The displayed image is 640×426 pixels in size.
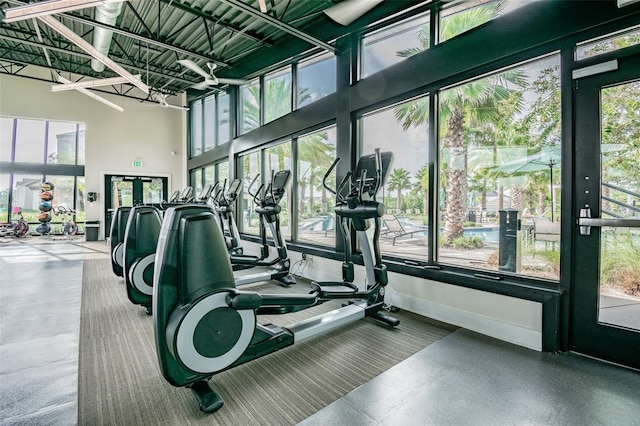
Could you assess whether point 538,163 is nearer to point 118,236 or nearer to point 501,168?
point 501,168

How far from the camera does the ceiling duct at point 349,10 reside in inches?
162

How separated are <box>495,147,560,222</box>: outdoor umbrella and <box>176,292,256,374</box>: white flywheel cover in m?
2.87

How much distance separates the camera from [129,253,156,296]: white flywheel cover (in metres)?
3.39

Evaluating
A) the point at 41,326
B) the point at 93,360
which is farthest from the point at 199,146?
the point at 93,360

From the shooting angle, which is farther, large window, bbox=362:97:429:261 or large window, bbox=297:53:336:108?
large window, bbox=297:53:336:108

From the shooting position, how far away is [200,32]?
671cm

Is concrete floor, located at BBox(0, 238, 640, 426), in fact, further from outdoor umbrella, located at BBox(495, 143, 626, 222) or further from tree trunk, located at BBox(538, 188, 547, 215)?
outdoor umbrella, located at BBox(495, 143, 626, 222)

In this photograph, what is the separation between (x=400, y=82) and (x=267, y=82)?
4.05 m

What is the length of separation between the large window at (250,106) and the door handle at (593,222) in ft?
20.7

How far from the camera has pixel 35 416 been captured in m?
1.82

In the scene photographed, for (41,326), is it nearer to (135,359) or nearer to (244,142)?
(135,359)

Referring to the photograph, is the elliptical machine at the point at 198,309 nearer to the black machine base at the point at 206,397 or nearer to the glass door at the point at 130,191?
the black machine base at the point at 206,397

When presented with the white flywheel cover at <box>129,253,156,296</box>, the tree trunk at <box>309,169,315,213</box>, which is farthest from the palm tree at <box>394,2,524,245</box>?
the white flywheel cover at <box>129,253,156,296</box>

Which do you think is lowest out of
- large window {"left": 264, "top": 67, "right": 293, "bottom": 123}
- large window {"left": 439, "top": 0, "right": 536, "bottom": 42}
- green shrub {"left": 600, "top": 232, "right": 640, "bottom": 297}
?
green shrub {"left": 600, "top": 232, "right": 640, "bottom": 297}
